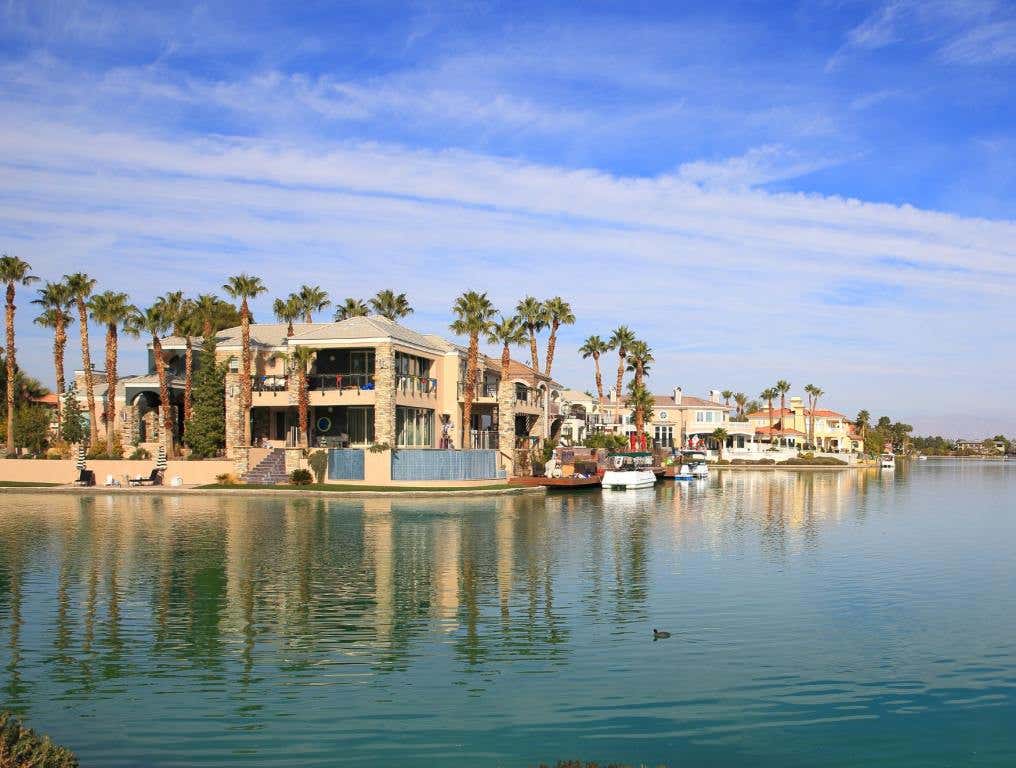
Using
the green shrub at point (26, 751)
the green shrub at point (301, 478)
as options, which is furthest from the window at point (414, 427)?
the green shrub at point (26, 751)

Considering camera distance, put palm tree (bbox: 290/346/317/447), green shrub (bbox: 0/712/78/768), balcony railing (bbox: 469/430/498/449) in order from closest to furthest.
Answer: green shrub (bbox: 0/712/78/768)
palm tree (bbox: 290/346/317/447)
balcony railing (bbox: 469/430/498/449)

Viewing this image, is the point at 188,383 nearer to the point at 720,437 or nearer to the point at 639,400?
the point at 639,400

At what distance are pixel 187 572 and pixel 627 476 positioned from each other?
1848 inches

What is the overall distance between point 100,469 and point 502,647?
169 feet

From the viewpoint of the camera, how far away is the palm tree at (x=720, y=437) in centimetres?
12750

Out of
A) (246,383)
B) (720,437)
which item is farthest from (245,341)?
(720,437)

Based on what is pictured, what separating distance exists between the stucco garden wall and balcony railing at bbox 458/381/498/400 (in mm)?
18772

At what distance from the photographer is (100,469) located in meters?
61.9

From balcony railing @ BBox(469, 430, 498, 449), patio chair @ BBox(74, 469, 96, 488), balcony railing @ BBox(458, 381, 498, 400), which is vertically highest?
balcony railing @ BBox(458, 381, 498, 400)

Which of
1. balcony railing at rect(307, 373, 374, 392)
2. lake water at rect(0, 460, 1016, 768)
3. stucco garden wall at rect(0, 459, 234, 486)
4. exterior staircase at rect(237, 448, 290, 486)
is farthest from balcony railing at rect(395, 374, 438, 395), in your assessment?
lake water at rect(0, 460, 1016, 768)

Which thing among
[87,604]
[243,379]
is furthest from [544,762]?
[243,379]

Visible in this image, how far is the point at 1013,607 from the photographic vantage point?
77.1 feet

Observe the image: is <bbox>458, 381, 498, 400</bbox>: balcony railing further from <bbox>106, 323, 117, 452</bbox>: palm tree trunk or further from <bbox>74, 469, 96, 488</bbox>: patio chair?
<bbox>74, 469, 96, 488</bbox>: patio chair

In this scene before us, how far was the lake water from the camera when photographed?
13.1 m
